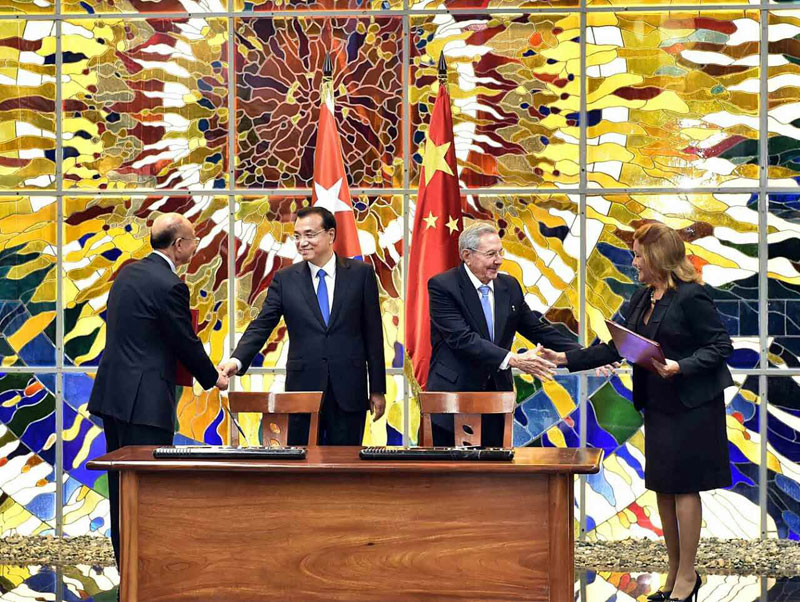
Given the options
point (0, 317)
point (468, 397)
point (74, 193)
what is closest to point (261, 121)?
point (74, 193)

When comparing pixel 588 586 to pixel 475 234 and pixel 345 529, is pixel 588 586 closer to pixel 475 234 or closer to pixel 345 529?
pixel 475 234

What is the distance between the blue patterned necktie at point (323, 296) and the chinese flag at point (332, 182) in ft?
2.10

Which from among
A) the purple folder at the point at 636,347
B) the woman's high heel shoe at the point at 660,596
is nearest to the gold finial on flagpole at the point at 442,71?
the purple folder at the point at 636,347

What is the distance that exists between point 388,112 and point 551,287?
1.35m

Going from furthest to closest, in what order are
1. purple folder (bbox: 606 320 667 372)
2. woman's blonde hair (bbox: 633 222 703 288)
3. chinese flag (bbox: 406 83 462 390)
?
chinese flag (bbox: 406 83 462 390) < woman's blonde hair (bbox: 633 222 703 288) < purple folder (bbox: 606 320 667 372)

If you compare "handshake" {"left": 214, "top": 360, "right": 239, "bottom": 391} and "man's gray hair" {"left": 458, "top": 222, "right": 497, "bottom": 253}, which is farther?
"man's gray hair" {"left": 458, "top": 222, "right": 497, "bottom": 253}

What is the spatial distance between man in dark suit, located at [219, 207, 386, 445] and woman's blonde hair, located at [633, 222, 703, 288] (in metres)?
1.24

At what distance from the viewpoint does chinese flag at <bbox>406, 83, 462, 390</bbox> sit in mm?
5680

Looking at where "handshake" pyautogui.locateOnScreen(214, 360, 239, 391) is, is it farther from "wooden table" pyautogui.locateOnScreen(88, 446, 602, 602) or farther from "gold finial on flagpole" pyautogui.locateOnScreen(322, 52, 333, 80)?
"gold finial on flagpole" pyautogui.locateOnScreen(322, 52, 333, 80)

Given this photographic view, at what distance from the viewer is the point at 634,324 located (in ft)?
15.9

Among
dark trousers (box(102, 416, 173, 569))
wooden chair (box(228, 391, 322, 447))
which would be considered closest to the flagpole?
wooden chair (box(228, 391, 322, 447))

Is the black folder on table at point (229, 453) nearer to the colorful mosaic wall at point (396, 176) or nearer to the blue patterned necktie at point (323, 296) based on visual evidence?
the blue patterned necktie at point (323, 296)

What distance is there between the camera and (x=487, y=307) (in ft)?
16.6

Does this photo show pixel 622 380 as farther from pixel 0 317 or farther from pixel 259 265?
pixel 0 317
